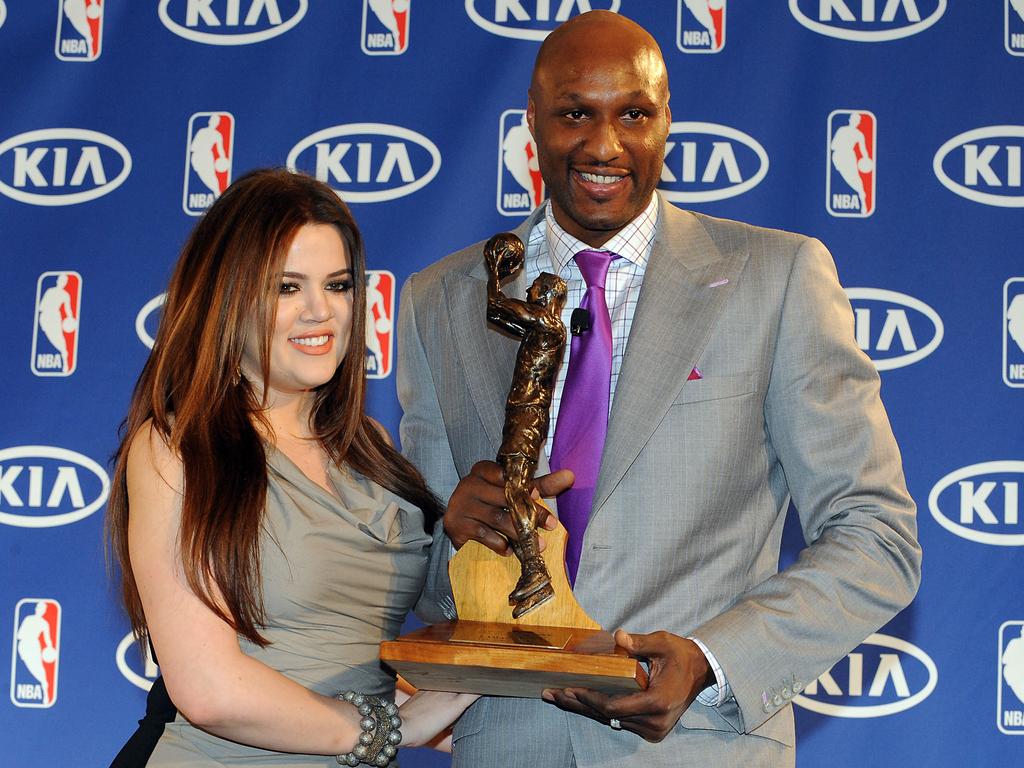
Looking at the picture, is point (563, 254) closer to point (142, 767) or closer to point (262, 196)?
point (262, 196)

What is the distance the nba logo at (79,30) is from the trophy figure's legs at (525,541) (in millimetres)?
2339

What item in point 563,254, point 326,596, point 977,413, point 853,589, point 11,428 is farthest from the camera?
point 11,428

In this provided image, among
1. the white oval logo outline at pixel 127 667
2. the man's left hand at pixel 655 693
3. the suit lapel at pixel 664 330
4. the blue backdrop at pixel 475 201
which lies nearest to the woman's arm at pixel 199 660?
the man's left hand at pixel 655 693

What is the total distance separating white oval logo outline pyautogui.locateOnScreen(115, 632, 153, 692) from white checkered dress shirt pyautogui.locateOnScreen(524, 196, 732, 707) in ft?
5.90

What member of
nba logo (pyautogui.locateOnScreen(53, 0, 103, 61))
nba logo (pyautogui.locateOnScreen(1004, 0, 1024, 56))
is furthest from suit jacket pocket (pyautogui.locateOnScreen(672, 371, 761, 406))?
nba logo (pyautogui.locateOnScreen(53, 0, 103, 61))

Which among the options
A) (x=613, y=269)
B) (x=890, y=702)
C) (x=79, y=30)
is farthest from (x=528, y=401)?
(x=79, y=30)

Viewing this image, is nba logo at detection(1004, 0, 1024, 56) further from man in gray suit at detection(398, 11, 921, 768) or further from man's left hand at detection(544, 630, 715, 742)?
man's left hand at detection(544, 630, 715, 742)

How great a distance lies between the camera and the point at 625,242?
7.12 ft

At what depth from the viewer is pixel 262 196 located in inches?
84.1

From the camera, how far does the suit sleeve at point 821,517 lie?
6.05 ft

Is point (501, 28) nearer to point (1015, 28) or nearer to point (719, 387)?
point (1015, 28)

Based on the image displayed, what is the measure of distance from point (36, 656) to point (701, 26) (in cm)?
246

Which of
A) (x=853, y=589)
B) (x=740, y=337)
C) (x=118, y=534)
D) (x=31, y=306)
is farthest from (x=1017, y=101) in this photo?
(x=31, y=306)

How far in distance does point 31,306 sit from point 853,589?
2.53 m
